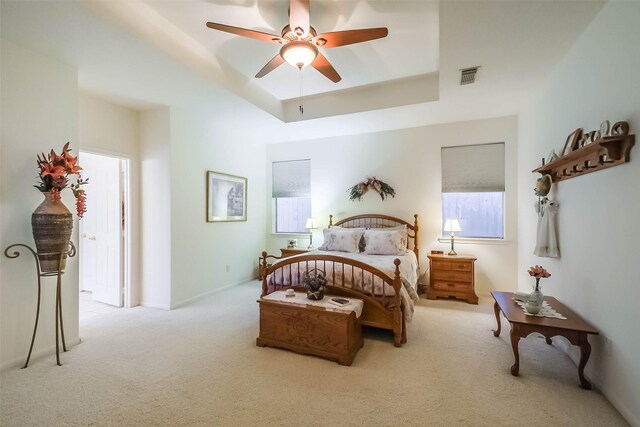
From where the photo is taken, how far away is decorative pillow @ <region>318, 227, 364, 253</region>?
4.36 meters

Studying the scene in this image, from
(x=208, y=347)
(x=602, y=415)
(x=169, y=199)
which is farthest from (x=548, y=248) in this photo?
(x=169, y=199)

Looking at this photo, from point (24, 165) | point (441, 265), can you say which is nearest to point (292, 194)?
point (441, 265)

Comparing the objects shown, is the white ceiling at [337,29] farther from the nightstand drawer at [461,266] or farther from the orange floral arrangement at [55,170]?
the nightstand drawer at [461,266]

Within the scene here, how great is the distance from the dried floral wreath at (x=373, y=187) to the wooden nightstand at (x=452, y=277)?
137cm

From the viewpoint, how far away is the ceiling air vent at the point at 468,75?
295 cm

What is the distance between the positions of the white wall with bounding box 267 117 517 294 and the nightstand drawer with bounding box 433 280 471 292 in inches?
18.7

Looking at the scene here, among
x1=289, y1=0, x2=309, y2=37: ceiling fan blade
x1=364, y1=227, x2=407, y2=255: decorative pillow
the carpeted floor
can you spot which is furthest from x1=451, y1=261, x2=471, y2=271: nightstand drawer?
x1=289, y1=0, x2=309, y2=37: ceiling fan blade

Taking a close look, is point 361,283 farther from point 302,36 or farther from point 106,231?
point 106,231

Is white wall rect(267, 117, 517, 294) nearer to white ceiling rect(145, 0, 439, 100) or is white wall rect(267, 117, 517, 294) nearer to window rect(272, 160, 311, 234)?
window rect(272, 160, 311, 234)

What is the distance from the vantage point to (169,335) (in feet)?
10.1

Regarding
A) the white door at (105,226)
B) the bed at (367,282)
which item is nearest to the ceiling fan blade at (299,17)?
the bed at (367,282)

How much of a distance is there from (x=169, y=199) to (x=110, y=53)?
1.86m

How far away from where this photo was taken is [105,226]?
414 cm

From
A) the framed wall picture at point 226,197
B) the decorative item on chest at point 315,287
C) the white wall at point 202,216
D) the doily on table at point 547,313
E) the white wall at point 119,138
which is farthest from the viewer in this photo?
the framed wall picture at point 226,197
